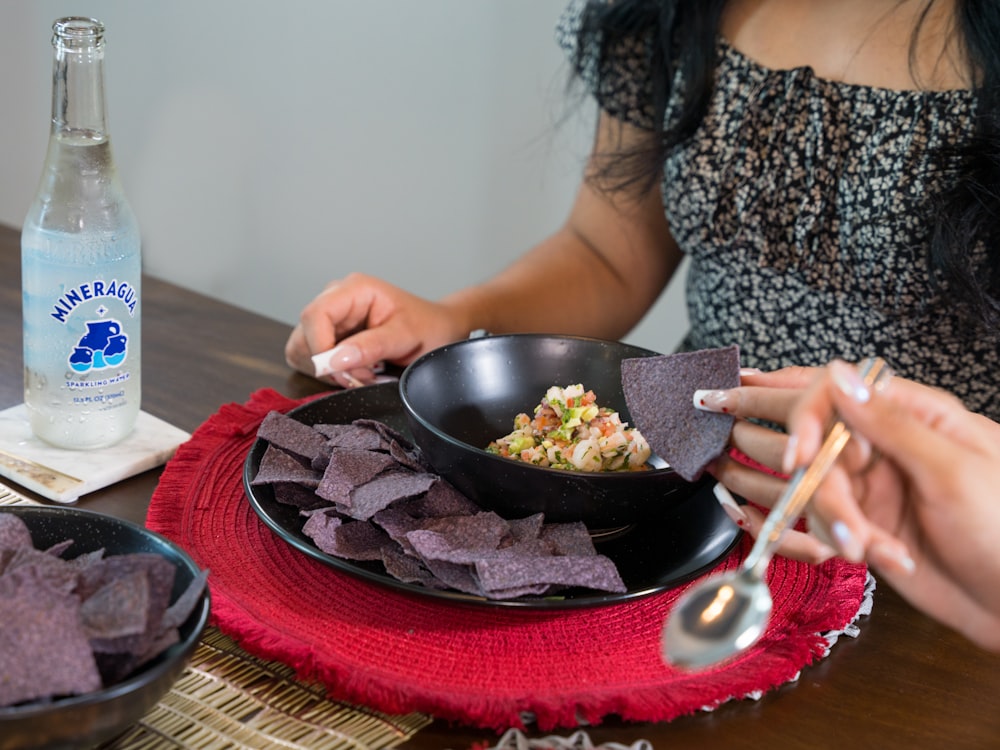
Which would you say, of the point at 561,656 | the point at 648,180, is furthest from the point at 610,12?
the point at 561,656

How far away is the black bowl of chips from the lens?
545mm

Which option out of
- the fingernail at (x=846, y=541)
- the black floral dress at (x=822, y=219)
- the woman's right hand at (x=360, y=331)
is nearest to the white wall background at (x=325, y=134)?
the black floral dress at (x=822, y=219)

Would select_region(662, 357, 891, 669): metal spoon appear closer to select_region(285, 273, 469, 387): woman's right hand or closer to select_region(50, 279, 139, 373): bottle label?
select_region(50, 279, 139, 373): bottle label

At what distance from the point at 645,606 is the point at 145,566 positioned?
0.38 m

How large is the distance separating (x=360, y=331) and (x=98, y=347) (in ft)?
1.42

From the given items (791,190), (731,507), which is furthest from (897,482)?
(791,190)

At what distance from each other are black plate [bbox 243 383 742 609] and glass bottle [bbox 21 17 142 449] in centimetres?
17

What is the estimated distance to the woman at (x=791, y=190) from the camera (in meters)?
1.30

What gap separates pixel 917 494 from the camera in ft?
2.32

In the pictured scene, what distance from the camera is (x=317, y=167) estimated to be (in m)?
3.06

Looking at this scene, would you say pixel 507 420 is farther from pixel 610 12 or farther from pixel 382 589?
pixel 610 12

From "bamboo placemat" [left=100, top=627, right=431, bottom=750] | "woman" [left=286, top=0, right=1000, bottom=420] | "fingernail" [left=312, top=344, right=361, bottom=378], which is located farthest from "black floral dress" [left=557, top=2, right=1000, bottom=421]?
"bamboo placemat" [left=100, top=627, right=431, bottom=750]

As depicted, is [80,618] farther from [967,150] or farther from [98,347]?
Result: [967,150]

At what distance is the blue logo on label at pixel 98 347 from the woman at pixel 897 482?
0.53 m
